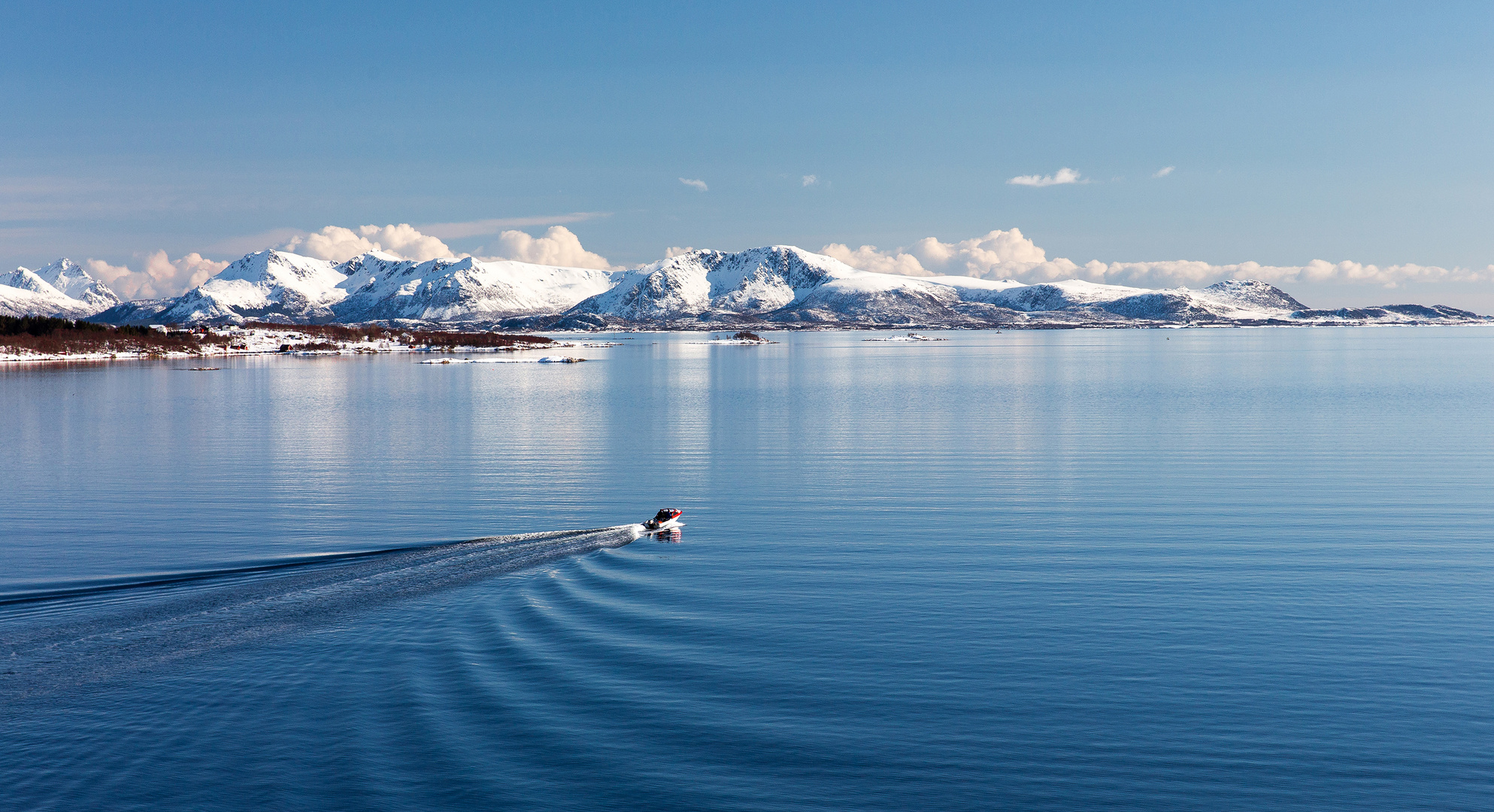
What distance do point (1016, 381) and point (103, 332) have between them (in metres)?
179

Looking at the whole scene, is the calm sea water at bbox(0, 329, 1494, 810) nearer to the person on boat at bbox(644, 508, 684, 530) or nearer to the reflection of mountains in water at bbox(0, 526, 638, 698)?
the reflection of mountains in water at bbox(0, 526, 638, 698)

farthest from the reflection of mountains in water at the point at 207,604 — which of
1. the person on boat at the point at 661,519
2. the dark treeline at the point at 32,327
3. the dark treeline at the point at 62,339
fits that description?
the dark treeline at the point at 32,327

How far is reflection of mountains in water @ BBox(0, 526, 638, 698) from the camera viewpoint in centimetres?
1747

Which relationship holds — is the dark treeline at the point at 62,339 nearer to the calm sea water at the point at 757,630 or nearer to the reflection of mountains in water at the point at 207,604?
the calm sea water at the point at 757,630

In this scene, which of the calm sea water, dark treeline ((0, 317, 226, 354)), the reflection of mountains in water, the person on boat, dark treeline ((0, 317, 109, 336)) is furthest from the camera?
dark treeline ((0, 317, 109, 336))

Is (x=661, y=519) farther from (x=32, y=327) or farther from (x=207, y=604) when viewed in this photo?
(x=32, y=327)

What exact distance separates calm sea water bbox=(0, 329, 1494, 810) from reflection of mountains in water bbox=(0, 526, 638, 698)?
0.38 feet

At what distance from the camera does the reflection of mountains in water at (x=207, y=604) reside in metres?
17.5

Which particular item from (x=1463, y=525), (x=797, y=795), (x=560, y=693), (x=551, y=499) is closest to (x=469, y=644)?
(x=560, y=693)

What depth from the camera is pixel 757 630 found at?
19766mm

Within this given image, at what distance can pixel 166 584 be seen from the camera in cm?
2283

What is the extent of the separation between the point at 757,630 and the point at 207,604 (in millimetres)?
11355

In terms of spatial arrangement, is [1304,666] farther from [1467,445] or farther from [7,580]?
[1467,445]

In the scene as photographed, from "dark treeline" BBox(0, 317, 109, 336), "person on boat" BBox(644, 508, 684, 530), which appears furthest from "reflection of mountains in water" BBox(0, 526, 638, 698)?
"dark treeline" BBox(0, 317, 109, 336)
